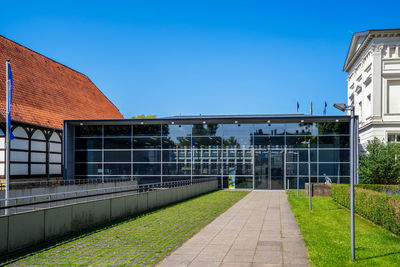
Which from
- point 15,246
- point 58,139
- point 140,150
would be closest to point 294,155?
point 140,150

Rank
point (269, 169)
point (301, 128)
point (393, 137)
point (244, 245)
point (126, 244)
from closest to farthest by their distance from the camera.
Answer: point (126, 244) → point (244, 245) → point (301, 128) → point (269, 169) → point (393, 137)

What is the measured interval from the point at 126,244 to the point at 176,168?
26797mm

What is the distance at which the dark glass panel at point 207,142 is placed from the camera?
38750 millimetres

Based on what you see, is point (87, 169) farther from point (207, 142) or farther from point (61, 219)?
point (61, 219)

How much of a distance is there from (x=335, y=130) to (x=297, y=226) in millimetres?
22563

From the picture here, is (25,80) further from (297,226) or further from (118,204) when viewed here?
(297,226)

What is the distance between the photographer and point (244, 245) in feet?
38.8

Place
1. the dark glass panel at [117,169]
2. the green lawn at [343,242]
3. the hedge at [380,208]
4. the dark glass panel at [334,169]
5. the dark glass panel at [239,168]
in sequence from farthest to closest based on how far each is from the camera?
the dark glass panel at [117,169]
the dark glass panel at [239,168]
the dark glass panel at [334,169]
the hedge at [380,208]
the green lawn at [343,242]

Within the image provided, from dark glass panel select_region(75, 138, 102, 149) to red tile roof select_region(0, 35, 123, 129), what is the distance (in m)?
2.21

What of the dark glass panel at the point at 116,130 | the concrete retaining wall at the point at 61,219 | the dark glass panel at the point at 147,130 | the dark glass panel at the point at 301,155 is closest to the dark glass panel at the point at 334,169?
the dark glass panel at the point at 301,155

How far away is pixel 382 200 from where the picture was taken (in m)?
14.5

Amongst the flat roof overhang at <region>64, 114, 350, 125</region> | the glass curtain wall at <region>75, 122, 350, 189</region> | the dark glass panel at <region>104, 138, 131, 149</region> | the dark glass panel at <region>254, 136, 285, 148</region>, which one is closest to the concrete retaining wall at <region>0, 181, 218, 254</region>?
the flat roof overhang at <region>64, 114, 350, 125</region>

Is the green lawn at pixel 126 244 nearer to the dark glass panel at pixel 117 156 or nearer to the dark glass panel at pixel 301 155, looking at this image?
the dark glass panel at pixel 301 155

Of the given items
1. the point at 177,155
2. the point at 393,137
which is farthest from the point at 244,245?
the point at 393,137
